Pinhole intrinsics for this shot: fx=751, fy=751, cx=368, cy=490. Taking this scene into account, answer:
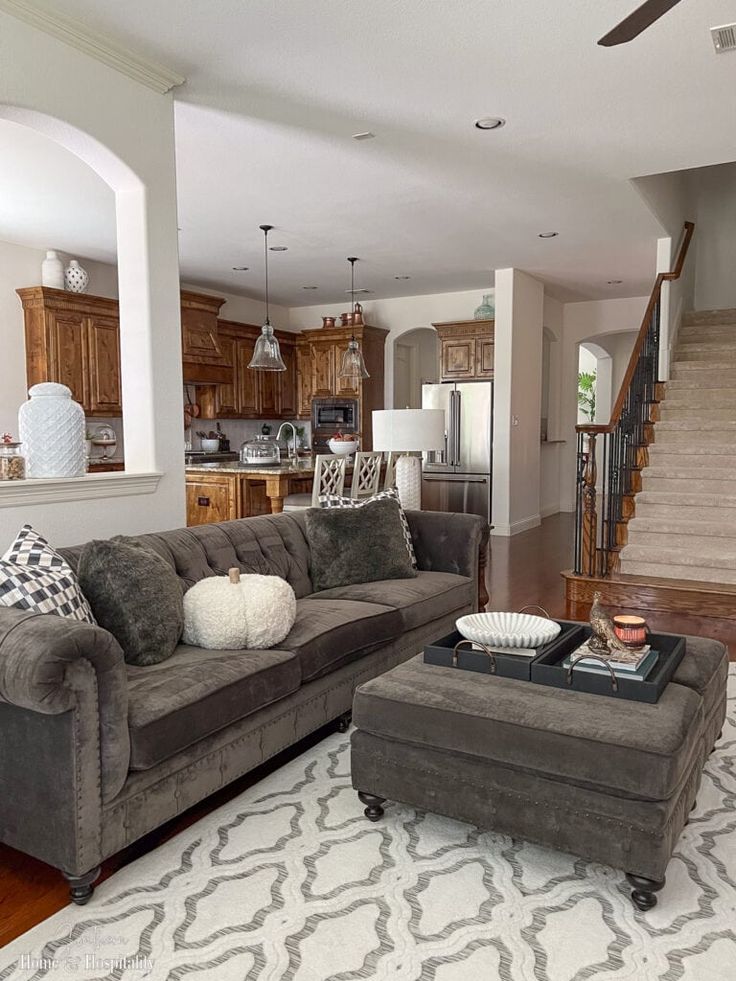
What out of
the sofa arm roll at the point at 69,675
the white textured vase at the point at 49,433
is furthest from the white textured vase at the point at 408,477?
the sofa arm roll at the point at 69,675

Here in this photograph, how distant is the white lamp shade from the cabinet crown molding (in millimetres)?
2170

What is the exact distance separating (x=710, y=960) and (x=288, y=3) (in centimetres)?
344

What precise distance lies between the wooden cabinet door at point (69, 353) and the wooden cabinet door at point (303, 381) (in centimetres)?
340

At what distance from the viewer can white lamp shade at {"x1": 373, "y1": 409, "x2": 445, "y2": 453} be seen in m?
4.75

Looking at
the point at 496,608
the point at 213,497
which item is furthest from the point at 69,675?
the point at 213,497

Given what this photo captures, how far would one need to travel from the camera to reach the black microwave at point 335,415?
954 cm

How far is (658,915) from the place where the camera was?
6.20ft

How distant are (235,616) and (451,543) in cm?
174

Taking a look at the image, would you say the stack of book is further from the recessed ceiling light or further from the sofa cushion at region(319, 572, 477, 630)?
the recessed ceiling light

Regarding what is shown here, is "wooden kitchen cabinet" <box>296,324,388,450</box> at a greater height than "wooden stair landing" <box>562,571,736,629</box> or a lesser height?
greater

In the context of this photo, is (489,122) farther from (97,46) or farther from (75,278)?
(75,278)

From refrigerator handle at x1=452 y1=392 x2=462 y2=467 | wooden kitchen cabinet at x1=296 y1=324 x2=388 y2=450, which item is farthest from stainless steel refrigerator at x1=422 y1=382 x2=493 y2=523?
wooden kitchen cabinet at x1=296 y1=324 x2=388 y2=450

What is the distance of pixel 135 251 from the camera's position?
137 inches

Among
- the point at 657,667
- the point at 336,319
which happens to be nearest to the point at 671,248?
the point at 336,319
